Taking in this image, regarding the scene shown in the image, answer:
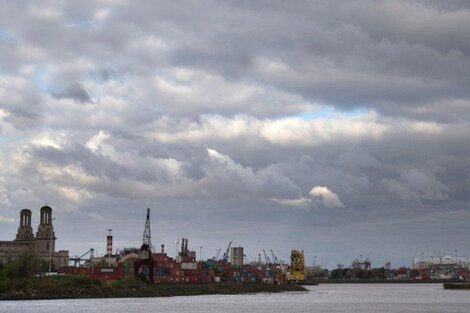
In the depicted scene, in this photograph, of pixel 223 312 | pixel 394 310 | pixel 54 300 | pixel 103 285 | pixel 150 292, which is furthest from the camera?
pixel 150 292

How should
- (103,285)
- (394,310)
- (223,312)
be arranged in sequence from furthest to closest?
(103,285), (394,310), (223,312)

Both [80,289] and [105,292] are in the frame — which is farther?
[105,292]

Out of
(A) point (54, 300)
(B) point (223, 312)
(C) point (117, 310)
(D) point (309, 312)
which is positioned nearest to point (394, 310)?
(D) point (309, 312)

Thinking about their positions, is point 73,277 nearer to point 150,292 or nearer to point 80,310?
point 150,292

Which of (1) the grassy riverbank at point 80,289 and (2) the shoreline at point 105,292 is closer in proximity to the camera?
(2) the shoreline at point 105,292

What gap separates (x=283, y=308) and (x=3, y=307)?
4426cm

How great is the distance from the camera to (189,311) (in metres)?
112

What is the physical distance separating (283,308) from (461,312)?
2815cm

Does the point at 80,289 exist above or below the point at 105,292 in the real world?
above

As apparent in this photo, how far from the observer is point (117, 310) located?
111375mm

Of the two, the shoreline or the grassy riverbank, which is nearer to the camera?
the shoreline

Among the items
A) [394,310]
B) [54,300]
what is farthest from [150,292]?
[394,310]

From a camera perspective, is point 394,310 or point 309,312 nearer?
point 309,312

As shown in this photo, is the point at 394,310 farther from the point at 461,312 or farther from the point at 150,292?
the point at 150,292
